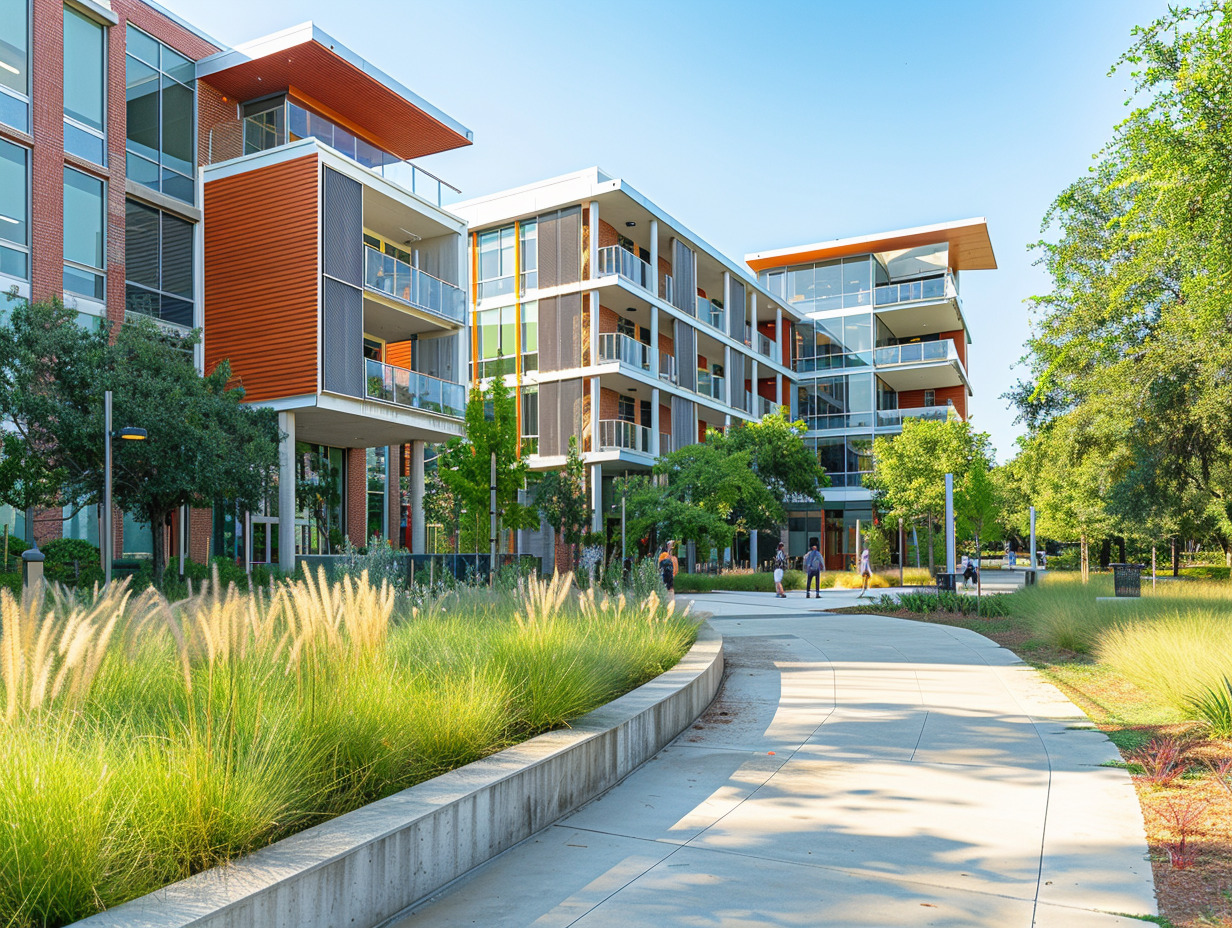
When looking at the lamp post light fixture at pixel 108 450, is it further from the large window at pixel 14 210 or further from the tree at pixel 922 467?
the tree at pixel 922 467

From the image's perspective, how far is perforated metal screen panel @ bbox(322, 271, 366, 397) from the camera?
22812 millimetres

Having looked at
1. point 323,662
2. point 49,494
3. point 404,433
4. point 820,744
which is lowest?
point 820,744

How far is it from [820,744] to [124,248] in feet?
68.2

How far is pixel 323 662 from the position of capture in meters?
5.14

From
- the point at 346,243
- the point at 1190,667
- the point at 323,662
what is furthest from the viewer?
the point at 346,243

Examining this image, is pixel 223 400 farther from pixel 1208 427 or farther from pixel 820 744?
pixel 1208 427

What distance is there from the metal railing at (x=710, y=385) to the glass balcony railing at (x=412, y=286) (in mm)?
15226

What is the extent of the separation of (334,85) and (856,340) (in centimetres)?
3487

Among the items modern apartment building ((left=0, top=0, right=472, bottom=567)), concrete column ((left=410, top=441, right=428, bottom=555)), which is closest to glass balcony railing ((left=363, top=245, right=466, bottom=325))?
modern apartment building ((left=0, top=0, right=472, bottom=567))

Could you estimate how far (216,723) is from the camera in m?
4.12

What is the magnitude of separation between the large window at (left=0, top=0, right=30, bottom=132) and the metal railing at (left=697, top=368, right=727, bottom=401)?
26.7 metres

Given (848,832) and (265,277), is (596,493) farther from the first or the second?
(848,832)

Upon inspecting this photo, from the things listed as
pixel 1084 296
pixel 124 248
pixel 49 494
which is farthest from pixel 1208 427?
pixel 124 248

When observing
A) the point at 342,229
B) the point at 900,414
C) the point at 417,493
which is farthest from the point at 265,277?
the point at 900,414
